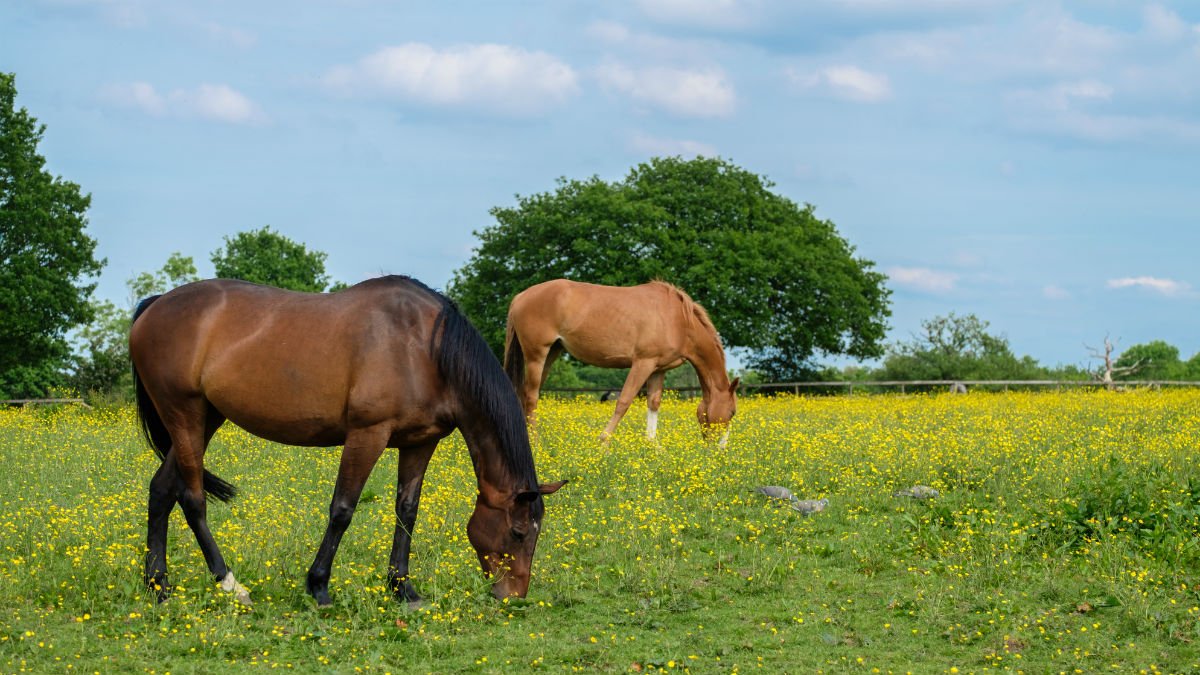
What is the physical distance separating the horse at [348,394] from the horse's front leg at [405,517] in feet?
0.03

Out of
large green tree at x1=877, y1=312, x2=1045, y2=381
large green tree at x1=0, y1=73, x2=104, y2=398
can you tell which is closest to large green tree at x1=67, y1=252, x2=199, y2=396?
large green tree at x1=0, y1=73, x2=104, y2=398

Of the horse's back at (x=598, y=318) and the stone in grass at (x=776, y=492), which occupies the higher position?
the horse's back at (x=598, y=318)

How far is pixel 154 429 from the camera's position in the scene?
856 centimetres

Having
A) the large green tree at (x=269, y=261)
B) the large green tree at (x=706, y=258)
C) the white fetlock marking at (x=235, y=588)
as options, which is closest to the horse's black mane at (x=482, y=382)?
the white fetlock marking at (x=235, y=588)

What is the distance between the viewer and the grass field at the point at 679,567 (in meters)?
7.01

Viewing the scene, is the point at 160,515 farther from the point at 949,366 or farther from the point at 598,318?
the point at 949,366

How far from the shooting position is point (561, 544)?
9.84m

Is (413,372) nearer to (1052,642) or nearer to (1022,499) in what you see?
(1052,642)

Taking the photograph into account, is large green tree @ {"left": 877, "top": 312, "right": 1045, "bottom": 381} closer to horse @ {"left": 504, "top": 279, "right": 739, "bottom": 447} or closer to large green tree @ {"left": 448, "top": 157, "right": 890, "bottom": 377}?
large green tree @ {"left": 448, "top": 157, "right": 890, "bottom": 377}

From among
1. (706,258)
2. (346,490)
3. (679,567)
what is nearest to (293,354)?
(346,490)

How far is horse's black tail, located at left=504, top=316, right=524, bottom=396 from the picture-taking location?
16.4 meters

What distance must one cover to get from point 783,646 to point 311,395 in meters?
3.74

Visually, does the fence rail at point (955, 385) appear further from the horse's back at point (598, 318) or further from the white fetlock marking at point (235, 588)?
the white fetlock marking at point (235, 588)

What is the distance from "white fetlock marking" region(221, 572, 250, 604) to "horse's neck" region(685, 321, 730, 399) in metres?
9.45
